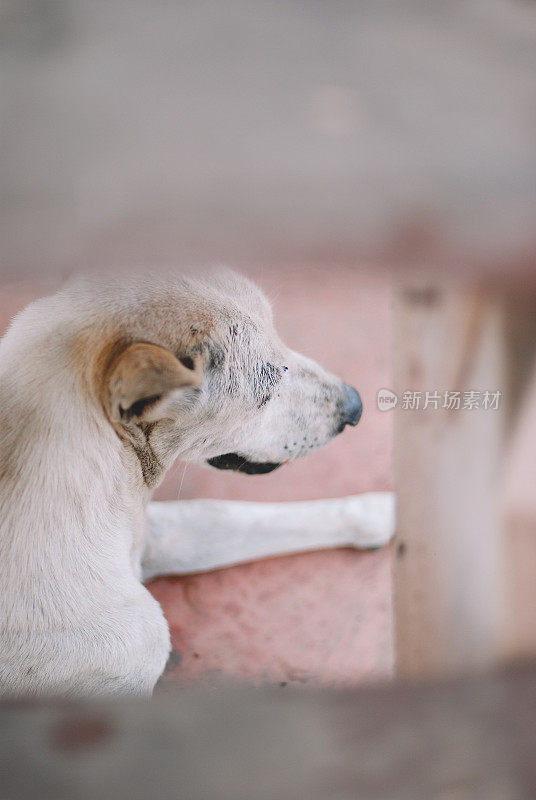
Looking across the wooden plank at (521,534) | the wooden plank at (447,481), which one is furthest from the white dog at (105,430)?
the wooden plank at (521,534)

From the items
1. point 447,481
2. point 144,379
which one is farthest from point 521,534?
point 144,379

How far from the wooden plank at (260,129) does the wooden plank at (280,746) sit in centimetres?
54

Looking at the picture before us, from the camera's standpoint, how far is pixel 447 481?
0.95 metres

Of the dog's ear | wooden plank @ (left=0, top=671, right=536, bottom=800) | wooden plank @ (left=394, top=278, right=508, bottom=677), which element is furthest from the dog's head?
wooden plank @ (left=0, top=671, right=536, bottom=800)

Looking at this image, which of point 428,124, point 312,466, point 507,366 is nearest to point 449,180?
point 428,124

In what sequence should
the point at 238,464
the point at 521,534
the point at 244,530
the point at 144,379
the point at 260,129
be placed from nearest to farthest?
the point at 260,129 → the point at 144,379 → the point at 521,534 → the point at 238,464 → the point at 244,530

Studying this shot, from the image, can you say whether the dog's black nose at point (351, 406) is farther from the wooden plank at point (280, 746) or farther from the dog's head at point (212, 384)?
the wooden plank at point (280, 746)

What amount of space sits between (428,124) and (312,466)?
2.18 ft

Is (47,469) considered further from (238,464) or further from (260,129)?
(260,129)

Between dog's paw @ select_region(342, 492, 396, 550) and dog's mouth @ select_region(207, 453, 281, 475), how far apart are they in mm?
206

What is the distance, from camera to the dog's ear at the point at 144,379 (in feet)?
2.72

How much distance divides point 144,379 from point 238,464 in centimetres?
35

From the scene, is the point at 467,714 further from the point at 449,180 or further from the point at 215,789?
the point at 449,180

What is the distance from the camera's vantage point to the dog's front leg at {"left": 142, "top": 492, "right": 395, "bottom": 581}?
130cm
